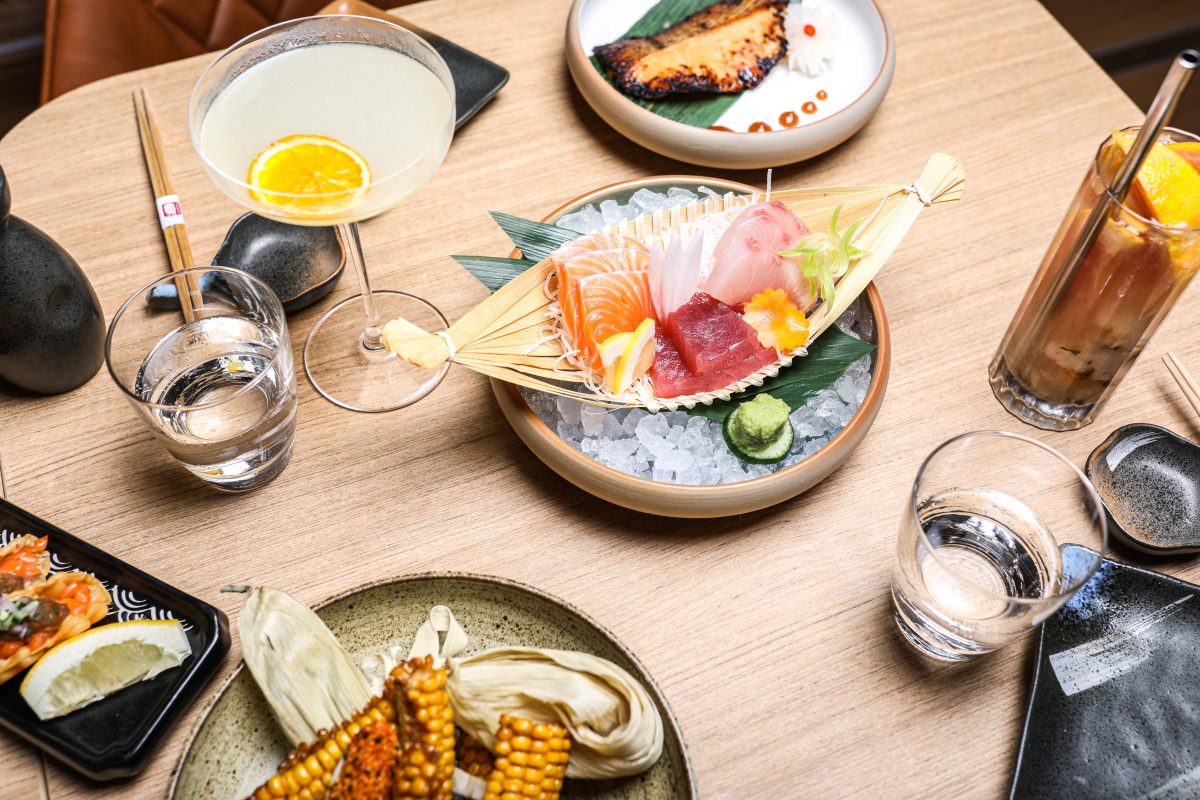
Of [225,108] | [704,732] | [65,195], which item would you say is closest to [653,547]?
[704,732]

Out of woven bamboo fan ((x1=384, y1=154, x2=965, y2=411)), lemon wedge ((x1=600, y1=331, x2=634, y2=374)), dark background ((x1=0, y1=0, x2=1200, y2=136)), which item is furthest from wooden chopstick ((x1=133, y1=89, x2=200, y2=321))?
dark background ((x1=0, y1=0, x2=1200, y2=136))

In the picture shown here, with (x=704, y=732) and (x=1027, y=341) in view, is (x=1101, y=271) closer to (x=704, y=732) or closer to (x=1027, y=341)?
(x=1027, y=341)

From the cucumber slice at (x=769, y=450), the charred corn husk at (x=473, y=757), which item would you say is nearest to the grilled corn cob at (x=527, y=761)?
the charred corn husk at (x=473, y=757)

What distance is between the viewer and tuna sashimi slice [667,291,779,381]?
116 cm

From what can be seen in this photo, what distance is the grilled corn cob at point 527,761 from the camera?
0.87 m

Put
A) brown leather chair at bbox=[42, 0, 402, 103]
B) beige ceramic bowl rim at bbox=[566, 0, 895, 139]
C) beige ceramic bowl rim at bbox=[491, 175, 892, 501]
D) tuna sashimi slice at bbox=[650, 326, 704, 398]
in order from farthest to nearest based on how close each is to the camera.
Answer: brown leather chair at bbox=[42, 0, 402, 103]
beige ceramic bowl rim at bbox=[566, 0, 895, 139]
tuna sashimi slice at bbox=[650, 326, 704, 398]
beige ceramic bowl rim at bbox=[491, 175, 892, 501]

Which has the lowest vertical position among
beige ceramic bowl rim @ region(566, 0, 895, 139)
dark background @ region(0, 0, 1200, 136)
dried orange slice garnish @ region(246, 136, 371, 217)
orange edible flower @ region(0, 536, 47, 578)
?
dark background @ region(0, 0, 1200, 136)

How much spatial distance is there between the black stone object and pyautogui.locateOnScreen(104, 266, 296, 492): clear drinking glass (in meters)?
0.11

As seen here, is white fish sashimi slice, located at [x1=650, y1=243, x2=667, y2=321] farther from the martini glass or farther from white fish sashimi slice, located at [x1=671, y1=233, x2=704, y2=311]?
the martini glass

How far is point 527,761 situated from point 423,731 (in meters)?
0.10

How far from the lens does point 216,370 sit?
122cm

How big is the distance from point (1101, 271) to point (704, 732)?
0.70 metres

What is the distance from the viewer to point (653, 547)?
1.13 metres

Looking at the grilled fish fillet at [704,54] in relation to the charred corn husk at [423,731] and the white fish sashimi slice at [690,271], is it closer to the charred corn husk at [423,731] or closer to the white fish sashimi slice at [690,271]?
the white fish sashimi slice at [690,271]
